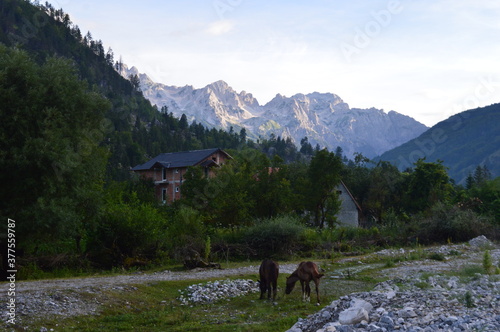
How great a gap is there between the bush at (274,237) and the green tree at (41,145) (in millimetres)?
13202

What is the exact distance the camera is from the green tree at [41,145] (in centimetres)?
2000

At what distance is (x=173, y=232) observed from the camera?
2989cm

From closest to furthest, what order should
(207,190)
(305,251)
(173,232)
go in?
1. (173,232)
2. (305,251)
3. (207,190)

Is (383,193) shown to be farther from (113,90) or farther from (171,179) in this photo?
(113,90)

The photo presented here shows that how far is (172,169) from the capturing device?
8881 centimetres

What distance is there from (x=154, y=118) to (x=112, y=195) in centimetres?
13940

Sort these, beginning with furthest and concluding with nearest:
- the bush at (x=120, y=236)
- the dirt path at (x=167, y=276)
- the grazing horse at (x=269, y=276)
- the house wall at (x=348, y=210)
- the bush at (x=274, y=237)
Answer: the house wall at (x=348, y=210), the bush at (x=274, y=237), the bush at (x=120, y=236), the dirt path at (x=167, y=276), the grazing horse at (x=269, y=276)

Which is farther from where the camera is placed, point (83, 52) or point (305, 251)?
point (83, 52)

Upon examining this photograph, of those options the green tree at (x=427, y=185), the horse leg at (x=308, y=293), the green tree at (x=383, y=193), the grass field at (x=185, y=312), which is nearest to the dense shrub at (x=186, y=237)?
the grass field at (x=185, y=312)

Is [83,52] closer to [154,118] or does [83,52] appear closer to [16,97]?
[154,118]

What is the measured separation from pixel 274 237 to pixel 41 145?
1711 cm

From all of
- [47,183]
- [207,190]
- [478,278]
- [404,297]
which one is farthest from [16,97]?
[207,190]

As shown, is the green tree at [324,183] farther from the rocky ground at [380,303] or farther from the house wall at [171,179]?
the house wall at [171,179]

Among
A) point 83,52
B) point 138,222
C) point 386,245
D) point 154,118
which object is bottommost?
point 386,245
